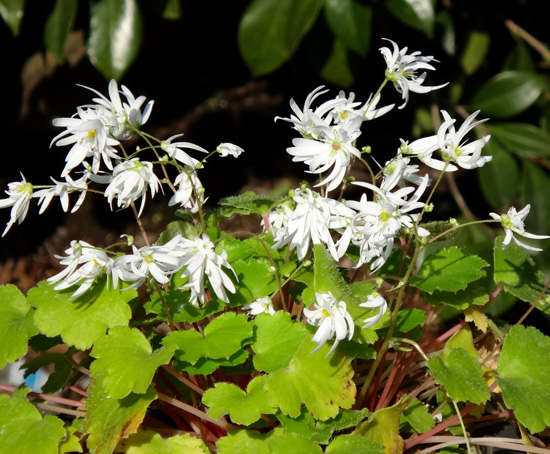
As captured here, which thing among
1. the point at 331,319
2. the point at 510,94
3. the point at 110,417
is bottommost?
the point at 510,94

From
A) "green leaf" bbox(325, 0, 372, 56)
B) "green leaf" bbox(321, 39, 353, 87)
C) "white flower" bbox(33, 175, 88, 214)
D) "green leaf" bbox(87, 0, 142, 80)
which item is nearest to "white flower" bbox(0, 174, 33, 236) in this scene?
"white flower" bbox(33, 175, 88, 214)

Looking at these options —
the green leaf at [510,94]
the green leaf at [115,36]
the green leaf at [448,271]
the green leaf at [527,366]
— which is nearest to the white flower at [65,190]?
the green leaf at [448,271]

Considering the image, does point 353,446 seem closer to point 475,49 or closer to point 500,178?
point 500,178

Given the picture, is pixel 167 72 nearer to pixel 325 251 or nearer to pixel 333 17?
pixel 333 17

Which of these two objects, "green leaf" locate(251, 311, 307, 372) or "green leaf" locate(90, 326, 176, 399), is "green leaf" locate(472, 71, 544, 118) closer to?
"green leaf" locate(251, 311, 307, 372)

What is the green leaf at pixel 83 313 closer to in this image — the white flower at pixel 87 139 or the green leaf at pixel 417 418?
the white flower at pixel 87 139

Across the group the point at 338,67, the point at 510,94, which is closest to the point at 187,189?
the point at 338,67
